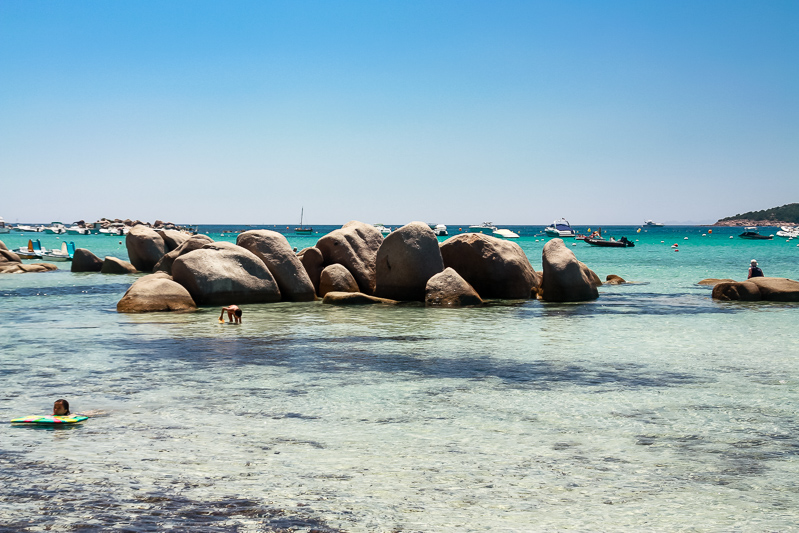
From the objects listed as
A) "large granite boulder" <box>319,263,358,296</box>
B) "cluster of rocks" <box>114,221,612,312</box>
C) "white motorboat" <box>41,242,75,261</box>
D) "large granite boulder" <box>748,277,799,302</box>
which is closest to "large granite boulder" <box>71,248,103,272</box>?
"white motorboat" <box>41,242,75,261</box>

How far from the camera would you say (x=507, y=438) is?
873cm

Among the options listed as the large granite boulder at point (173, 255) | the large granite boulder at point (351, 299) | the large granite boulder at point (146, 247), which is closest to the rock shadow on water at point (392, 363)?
the large granite boulder at point (351, 299)

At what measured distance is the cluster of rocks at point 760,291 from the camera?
2577 centimetres

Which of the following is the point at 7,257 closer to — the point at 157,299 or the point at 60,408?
the point at 157,299

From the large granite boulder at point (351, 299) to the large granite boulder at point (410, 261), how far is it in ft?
2.10

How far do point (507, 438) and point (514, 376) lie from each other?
4.01 m

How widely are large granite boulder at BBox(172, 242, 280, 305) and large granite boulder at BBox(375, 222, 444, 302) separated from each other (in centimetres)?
416

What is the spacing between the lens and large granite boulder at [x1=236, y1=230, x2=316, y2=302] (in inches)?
1031

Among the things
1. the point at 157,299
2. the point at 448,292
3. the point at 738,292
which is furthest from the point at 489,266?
the point at 157,299

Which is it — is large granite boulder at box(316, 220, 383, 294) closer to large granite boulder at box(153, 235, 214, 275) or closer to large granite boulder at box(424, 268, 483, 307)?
large granite boulder at box(424, 268, 483, 307)

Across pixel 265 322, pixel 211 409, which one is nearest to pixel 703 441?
pixel 211 409

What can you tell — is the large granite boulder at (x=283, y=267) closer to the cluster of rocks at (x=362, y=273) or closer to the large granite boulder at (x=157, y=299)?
the cluster of rocks at (x=362, y=273)

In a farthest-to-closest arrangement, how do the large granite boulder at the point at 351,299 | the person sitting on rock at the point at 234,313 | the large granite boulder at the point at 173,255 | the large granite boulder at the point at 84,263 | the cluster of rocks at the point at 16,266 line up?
the large granite boulder at the point at 84,263 → the cluster of rocks at the point at 16,266 → the large granite boulder at the point at 173,255 → the large granite boulder at the point at 351,299 → the person sitting on rock at the point at 234,313

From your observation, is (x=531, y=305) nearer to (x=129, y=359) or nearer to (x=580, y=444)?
(x=129, y=359)
